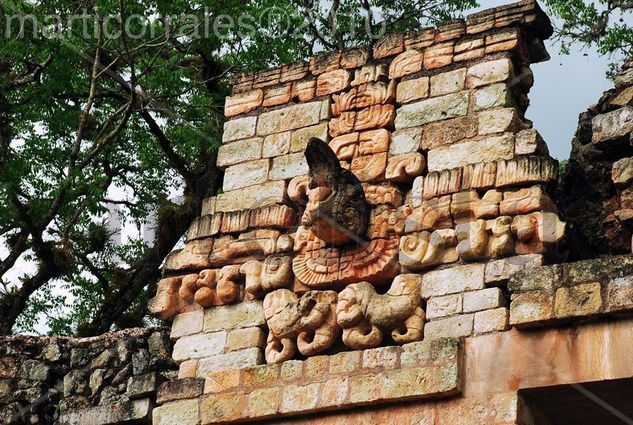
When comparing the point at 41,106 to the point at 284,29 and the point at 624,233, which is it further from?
the point at 624,233

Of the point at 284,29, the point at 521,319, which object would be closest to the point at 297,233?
the point at 521,319

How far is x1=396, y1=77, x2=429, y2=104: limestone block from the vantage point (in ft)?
31.2

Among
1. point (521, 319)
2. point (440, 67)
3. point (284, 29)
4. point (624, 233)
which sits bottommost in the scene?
point (521, 319)

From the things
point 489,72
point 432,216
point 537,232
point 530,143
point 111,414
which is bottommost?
point 111,414

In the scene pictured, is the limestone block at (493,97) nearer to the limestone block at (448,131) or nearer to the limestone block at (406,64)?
the limestone block at (448,131)

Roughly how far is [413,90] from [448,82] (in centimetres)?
24

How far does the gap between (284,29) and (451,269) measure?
21.6ft

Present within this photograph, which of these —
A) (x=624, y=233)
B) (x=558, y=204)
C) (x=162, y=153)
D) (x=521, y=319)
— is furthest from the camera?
(x=162, y=153)

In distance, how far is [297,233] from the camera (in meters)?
9.46

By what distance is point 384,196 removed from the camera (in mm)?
Answer: 9234

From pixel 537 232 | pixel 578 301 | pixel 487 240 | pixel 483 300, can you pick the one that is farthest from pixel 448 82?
pixel 578 301

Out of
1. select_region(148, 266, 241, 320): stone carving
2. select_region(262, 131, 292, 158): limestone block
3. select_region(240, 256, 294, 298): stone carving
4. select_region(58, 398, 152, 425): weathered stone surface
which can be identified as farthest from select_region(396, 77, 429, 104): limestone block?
select_region(58, 398, 152, 425): weathered stone surface

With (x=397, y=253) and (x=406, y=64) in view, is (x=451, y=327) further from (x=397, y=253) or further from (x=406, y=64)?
(x=406, y=64)

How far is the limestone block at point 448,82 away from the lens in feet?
30.7
